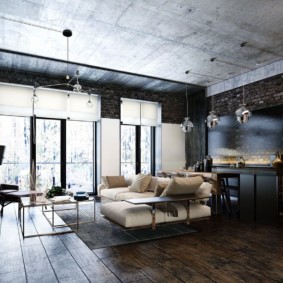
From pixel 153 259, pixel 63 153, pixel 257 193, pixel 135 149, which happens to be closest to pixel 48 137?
pixel 63 153

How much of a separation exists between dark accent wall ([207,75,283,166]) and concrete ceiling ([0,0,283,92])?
70 centimetres

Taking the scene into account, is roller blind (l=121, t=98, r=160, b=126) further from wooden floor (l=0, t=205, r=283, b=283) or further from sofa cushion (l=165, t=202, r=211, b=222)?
wooden floor (l=0, t=205, r=283, b=283)

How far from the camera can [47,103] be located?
7562 millimetres

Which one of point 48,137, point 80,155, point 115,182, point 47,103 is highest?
point 47,103

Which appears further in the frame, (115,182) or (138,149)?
(138,149)

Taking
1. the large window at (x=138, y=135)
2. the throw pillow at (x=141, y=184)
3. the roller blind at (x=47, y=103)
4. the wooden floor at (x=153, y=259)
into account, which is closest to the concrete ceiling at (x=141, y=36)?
the roller blind at (x=47, y=103)

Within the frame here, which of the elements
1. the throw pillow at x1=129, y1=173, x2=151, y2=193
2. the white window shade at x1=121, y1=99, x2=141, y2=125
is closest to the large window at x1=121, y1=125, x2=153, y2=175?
the white window shade at x1=121, y1=99, x2=141, y2=125

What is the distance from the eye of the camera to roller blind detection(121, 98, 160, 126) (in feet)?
29.1

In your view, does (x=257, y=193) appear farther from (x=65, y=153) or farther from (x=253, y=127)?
(x=65, y=153)

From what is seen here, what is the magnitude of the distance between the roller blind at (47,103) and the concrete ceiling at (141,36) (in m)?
0.69

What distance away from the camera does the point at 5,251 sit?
3.37 metres

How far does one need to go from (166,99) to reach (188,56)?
3.28 meters

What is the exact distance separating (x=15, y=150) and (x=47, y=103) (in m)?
1.59

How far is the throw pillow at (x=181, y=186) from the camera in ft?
13.5
